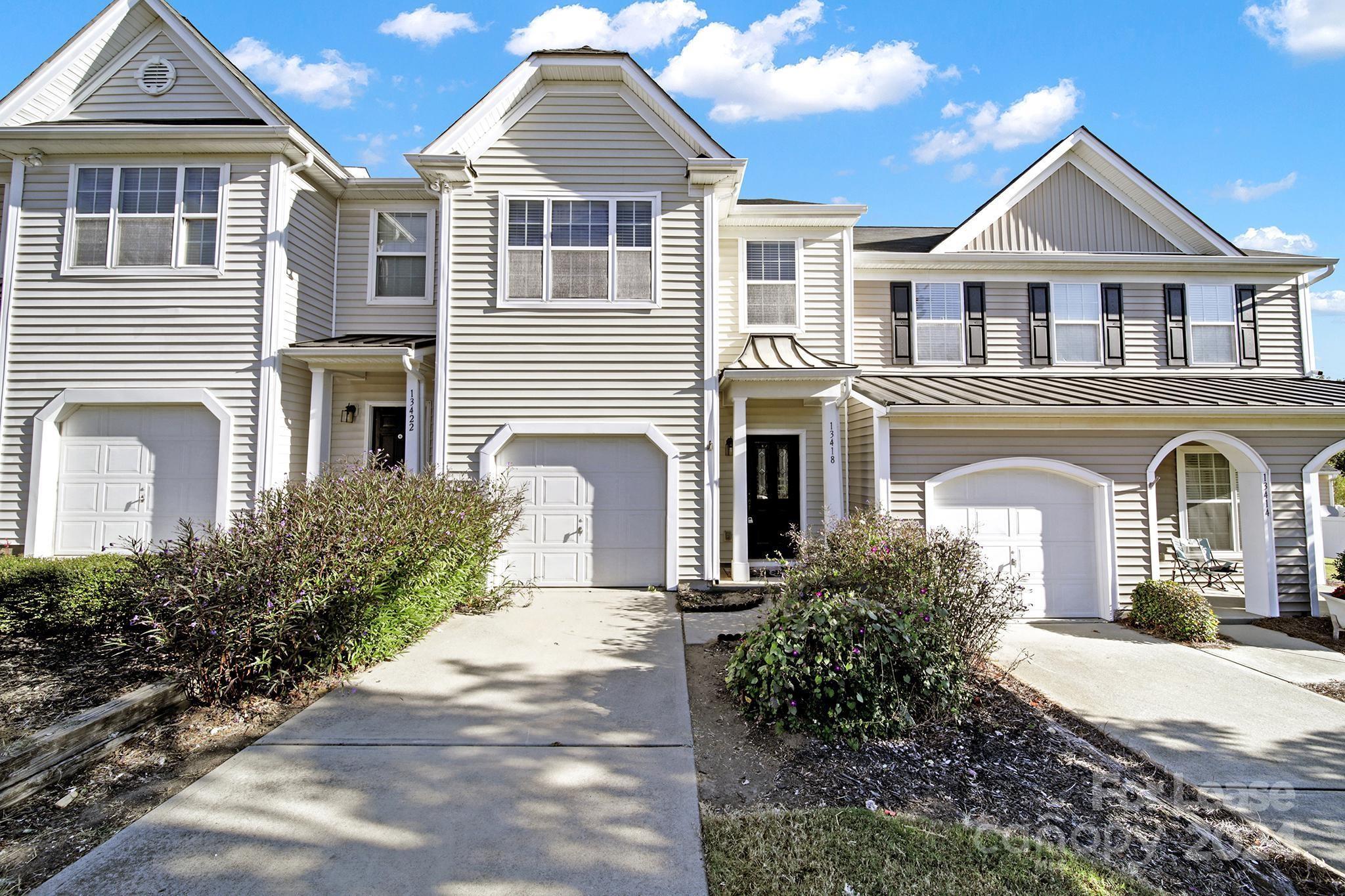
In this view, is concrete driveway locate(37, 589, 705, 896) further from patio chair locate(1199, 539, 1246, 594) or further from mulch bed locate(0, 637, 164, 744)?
patio chair locate(1199, 539, 1246, 594)

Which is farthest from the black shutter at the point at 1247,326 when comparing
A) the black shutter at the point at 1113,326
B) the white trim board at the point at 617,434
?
the white trim board at the point at 617,434

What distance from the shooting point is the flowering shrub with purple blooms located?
4.39 m

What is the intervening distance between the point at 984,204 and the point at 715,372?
20.8 ft

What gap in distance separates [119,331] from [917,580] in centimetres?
1116

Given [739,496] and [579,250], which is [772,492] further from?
[579,250]

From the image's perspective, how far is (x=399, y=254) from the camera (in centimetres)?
1048

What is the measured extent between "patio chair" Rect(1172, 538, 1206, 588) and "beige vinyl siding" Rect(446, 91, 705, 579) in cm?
817

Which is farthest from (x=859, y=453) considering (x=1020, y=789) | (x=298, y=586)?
(x=298, y=586)

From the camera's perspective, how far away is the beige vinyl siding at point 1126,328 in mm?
11141

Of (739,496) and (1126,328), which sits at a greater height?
(1126,328)

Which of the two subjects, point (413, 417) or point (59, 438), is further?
point (413, 417)

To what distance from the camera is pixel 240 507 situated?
352 inches

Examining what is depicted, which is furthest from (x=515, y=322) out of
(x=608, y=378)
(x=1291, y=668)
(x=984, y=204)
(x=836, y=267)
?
(x=1291, y=668)

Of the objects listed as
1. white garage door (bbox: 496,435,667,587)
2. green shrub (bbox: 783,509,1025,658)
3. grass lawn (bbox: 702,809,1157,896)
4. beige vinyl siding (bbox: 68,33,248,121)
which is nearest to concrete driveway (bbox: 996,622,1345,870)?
green shrub (bbox: 783,509,1025,658)
